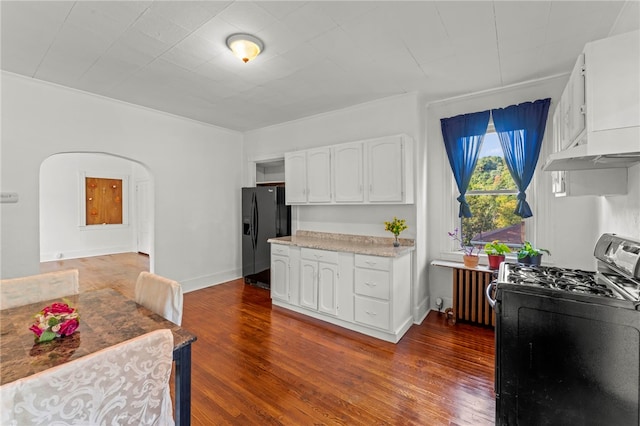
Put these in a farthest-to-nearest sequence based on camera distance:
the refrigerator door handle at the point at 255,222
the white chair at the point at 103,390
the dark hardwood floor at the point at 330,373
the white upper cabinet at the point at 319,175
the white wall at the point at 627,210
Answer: the refrigerator door handle at the point at 255,222
the white upper cabinet at the point at 319,175
the dark hardwood floor at the point at 330,373
the white wall at the point at 627,210
the white chair at the point at 103,390

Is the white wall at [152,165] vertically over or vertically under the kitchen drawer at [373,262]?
over

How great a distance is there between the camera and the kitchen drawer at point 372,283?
2994 mm

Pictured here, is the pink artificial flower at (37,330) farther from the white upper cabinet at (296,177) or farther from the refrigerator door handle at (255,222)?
the refrigerator door handle at (255,222)

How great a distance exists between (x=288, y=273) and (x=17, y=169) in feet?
10.6

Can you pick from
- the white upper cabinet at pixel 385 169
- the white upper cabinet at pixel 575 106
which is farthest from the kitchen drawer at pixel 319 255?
the white upper cabinet at pixel 575 106

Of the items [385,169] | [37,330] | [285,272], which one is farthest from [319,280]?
[37,330]

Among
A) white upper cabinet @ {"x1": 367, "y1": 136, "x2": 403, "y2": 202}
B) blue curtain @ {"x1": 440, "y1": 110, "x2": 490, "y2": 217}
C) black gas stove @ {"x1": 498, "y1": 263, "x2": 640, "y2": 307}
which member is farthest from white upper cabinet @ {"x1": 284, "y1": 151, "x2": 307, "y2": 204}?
black gas stove @ {"x1": 498, "y1": 263, "x2": 640, "y2": 307}

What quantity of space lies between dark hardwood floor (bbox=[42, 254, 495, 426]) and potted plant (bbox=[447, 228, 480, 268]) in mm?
740

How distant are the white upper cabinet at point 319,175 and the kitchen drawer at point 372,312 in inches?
57.3

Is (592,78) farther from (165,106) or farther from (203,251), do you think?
(203,251)

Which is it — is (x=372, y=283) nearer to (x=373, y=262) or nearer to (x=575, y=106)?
(x=373, y=262)

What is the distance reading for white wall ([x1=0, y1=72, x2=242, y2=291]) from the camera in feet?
10.0

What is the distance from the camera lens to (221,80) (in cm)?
314

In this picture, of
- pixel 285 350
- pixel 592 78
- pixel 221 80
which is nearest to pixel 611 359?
pixel 592 78
